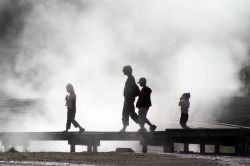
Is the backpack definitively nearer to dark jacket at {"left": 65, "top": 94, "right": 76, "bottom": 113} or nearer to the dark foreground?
dark jacket at {"left": 65, "top": 94, "right": 76, "bottom": 113}

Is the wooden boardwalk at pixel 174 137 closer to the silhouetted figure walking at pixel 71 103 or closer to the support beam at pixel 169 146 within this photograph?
the support beam at pixel 169 146

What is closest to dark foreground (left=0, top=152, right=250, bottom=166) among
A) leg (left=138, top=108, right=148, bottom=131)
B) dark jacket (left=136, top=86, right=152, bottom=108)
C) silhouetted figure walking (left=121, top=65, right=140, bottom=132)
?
leg (left=138, top=108, right=148, bottom=131)

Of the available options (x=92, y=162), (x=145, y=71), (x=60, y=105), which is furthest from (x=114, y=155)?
(x=145, y=71)

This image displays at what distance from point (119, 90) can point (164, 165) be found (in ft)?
142

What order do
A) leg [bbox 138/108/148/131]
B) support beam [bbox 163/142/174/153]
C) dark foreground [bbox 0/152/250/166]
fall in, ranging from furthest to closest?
support beam [bbox 163/142/174/153] < leg [bbox 138/108/148/131] < dark foreground [bbox 0/152/250/166]

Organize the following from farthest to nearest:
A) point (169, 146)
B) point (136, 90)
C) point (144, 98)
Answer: point (169, 146) → point (144, 98) → point (136, 90)

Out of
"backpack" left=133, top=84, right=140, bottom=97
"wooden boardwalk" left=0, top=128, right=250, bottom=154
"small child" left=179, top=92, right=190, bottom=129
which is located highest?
"backpack" left=133, top=84, right=140, bottom=97

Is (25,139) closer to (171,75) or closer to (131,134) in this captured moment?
(131,134)

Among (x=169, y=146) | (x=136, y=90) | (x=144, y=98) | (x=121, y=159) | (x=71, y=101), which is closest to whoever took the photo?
(x=121, y=159)

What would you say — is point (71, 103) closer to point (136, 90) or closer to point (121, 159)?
point (136, 90)

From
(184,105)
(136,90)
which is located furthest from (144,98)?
(184,105)

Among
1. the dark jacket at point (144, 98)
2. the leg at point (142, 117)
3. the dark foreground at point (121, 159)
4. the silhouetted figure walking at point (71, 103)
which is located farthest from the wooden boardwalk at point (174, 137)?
the dark foreground at point (121, 159)

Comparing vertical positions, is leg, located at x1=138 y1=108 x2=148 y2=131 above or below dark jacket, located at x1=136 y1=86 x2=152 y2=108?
below

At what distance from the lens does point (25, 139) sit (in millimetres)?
24094
